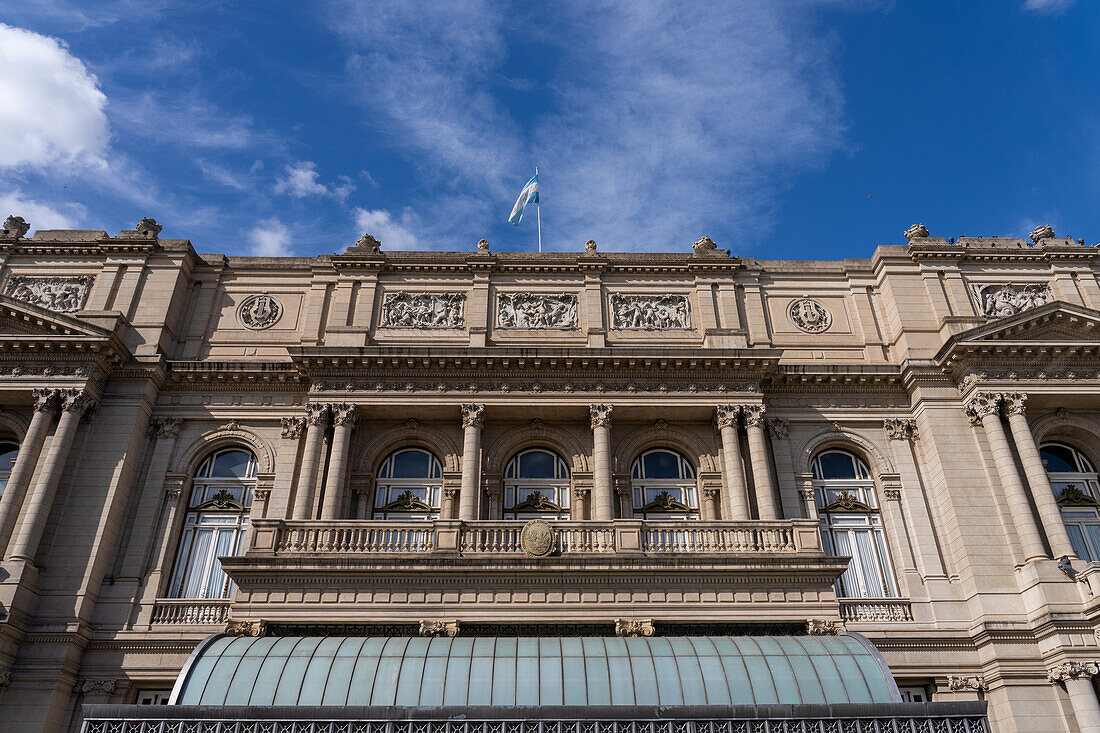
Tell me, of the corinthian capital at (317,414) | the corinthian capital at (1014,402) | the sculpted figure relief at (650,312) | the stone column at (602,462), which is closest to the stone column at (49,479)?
the corinthian capital at (317,414)

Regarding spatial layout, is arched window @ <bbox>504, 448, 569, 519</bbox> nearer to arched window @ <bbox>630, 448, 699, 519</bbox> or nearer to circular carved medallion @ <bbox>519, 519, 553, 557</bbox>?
arched window @ <bbox>630, 448, 699, 519</bbox>

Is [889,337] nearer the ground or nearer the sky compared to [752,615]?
nearer the sky

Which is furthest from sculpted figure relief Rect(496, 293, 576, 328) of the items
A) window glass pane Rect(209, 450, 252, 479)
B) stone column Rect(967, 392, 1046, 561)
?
stone column Rect(967, 392, 1046, 561)

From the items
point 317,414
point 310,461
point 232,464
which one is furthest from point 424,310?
point 232,464

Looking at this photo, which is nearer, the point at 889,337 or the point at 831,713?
the point at 831,713

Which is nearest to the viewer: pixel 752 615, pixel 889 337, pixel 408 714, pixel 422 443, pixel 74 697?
pixel 408 714

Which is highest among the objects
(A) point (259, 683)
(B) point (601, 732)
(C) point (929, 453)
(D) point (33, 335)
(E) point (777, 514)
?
(D) point (33, 335)

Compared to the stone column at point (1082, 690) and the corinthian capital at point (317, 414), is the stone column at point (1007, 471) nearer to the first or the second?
the stone column at point (1082, 690)

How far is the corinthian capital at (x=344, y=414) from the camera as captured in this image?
1142 inches

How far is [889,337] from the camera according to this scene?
1273 inches

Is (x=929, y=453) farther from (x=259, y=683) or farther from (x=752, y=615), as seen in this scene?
(x=259, y=683)

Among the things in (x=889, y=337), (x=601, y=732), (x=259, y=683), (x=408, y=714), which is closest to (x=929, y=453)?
→ (x=889, y=337)

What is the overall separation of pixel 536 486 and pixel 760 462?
7900 mm

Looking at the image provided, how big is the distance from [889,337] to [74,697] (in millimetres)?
30576
